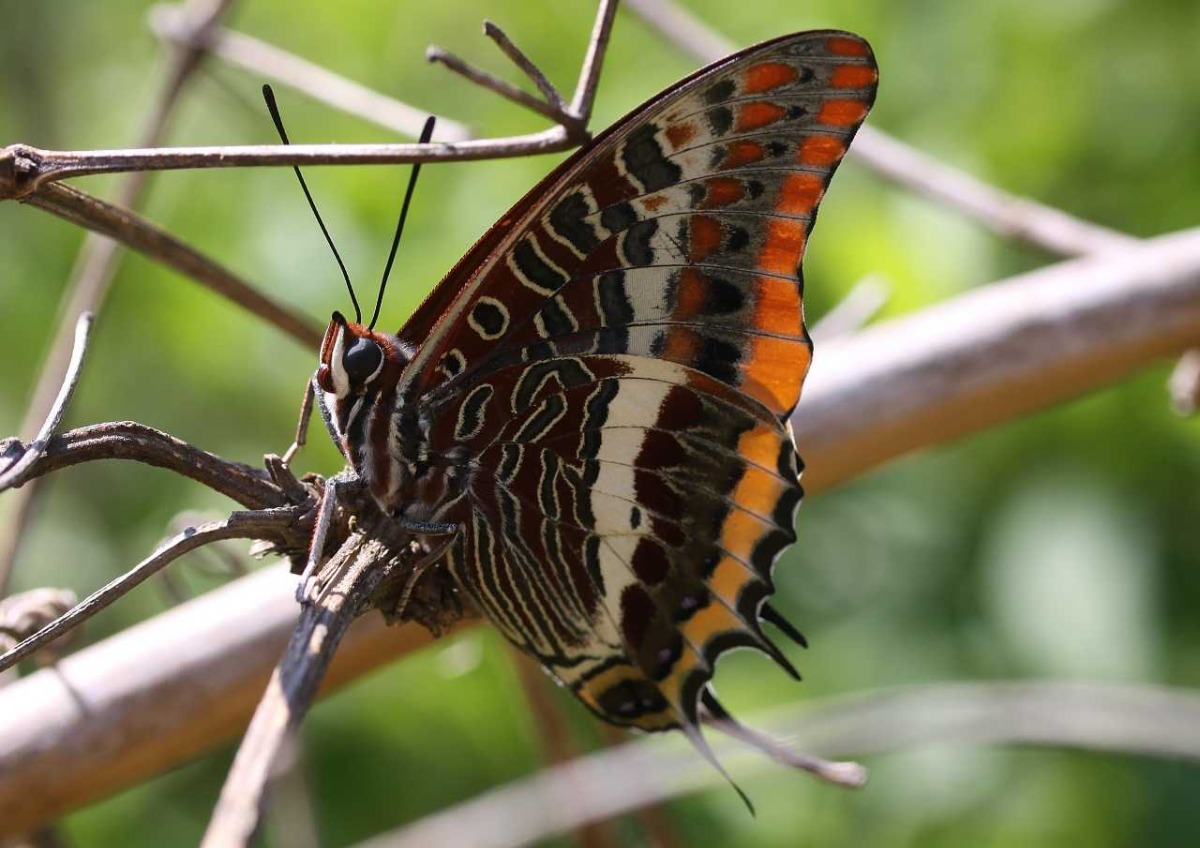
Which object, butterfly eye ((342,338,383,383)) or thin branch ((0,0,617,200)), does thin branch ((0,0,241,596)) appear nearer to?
butterfly eye ((342,338,383,383))

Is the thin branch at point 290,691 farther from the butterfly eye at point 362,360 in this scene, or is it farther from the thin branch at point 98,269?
the thin branch at point 98,269

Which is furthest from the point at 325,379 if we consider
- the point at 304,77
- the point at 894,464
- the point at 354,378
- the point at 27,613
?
the point at 894,464

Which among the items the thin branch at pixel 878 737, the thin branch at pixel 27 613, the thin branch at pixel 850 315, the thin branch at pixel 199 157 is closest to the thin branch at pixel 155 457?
the thin branch at pixel 199 157

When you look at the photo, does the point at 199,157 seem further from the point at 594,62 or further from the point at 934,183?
the point at 934,183

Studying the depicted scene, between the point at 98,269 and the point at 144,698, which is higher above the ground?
the point at 98,269

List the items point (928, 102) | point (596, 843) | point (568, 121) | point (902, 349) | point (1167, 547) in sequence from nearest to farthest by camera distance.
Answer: point (568, 121) < point (902, 349) < point (596, 843) < point (1167, 547) < point (928, 102)

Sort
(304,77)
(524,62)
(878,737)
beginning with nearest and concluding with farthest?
1. (524,62)
2. (878,737)
3. (304,77)

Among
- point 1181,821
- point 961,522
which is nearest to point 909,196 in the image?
point 961,522

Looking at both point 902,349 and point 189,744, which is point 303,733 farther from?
point 902,349
